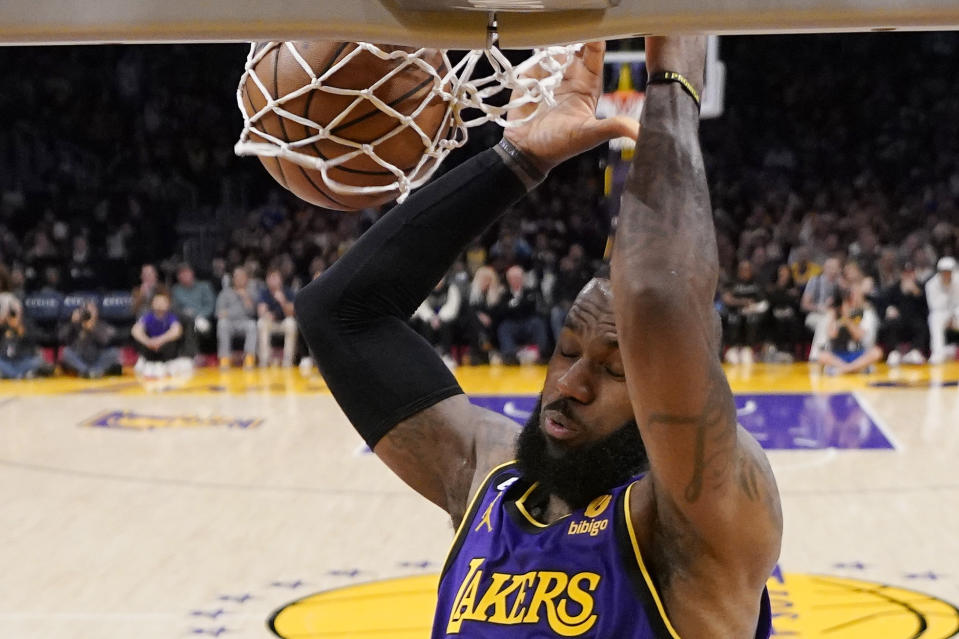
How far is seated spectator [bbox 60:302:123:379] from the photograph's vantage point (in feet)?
47.5

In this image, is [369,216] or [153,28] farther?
[369,216]

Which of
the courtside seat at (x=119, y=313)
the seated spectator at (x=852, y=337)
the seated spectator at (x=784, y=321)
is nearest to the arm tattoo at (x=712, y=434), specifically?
the seated spectator at (x=852, y=337)

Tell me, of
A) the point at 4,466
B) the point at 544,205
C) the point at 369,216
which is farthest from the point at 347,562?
the point at 544,205

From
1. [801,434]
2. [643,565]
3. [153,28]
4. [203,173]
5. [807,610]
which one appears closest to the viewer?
[153,28]

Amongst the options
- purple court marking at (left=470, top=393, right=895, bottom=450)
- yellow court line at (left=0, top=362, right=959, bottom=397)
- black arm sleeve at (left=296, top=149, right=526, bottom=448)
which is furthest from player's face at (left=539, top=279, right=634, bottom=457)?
yellow court line at (left=0, top=362, right=959, bottom=397)

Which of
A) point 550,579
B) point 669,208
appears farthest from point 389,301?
point 669,208

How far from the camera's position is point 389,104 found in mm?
2191

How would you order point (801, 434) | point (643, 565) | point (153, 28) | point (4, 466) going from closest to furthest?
point (153, 28)
point (643, 565)
point (4, 466)
point (801, 434)

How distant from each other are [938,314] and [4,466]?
10258mm

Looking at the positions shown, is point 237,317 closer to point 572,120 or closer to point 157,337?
point 157,337

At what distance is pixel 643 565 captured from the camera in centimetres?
201

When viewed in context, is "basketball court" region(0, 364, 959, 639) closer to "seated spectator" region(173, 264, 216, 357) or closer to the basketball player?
"seated spectator" region(173, 264, 216, 357)

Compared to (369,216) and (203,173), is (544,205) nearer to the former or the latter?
(369,216)

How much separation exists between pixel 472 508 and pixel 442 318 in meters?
12.5
